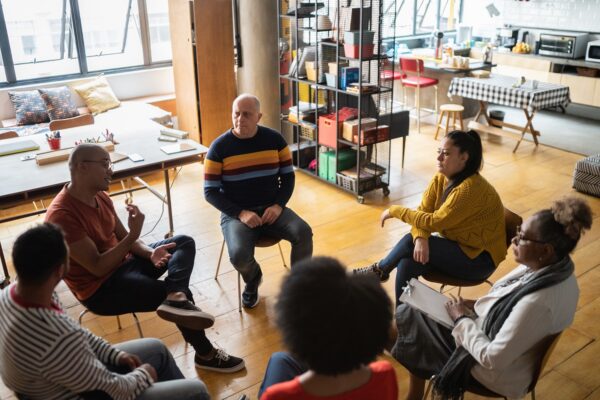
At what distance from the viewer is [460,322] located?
2154mm

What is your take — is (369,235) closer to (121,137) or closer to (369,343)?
(121,137)

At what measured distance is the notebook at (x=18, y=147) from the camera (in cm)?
396

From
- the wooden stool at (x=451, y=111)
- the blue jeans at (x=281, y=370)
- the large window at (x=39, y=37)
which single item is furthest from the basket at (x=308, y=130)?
the blue jeans at (x=281, y=370)

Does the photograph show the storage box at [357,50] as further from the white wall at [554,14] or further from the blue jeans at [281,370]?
the white wall at [554,14]

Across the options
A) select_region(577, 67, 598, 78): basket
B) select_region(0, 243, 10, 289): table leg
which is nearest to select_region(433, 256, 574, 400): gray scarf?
select_region(0, 243, 10, 289): table leg

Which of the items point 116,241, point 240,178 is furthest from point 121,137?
point 116,241

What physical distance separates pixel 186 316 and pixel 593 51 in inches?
285

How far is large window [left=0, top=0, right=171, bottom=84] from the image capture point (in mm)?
6184

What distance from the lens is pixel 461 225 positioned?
284 centimetres

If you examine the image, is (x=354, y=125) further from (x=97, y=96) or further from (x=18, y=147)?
(x=97, y=96)

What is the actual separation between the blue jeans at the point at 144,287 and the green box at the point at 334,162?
8.34 feet

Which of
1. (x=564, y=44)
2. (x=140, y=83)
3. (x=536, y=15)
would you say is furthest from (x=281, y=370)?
(x=536, y=15)

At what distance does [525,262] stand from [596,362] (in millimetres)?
1301

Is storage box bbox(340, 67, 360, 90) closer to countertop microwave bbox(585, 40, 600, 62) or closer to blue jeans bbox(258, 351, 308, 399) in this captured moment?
blue jeans bbox(258, 351, 308, 399)
